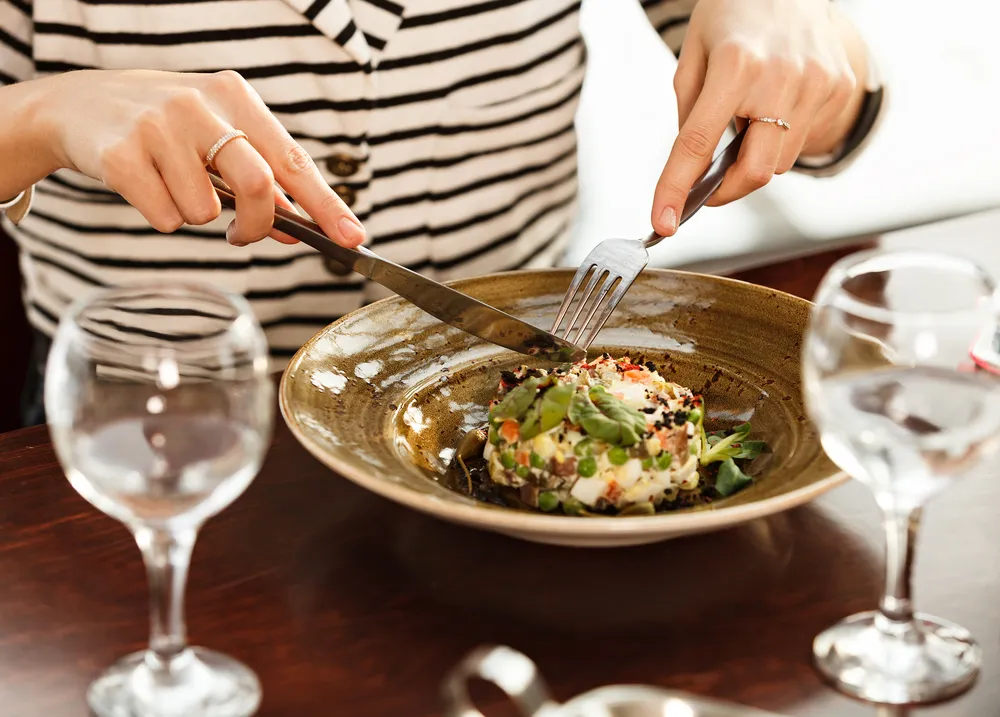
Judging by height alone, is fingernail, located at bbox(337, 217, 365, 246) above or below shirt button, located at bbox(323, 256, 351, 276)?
above

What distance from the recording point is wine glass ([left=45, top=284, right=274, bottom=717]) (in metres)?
0.71

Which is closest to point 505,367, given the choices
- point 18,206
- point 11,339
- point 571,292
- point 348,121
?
point 571,292

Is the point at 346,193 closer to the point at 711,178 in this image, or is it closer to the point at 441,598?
the point at 711,178

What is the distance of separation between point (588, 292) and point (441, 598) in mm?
433

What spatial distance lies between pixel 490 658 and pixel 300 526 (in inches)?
14.9

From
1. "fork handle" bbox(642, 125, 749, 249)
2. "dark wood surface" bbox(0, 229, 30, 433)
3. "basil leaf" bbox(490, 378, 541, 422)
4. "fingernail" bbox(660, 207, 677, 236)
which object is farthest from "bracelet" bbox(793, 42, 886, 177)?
"dark wood surface" bbox(0, 229, 30, 433)

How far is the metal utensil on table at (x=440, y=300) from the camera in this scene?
114cm

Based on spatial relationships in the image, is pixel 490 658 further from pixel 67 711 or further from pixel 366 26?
pixel 366 26

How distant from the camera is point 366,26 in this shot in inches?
61.3

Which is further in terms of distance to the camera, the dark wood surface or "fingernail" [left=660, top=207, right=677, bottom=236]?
the dark wood surface

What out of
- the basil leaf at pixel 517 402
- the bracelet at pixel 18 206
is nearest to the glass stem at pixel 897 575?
the basil leaf at pixel 517 402

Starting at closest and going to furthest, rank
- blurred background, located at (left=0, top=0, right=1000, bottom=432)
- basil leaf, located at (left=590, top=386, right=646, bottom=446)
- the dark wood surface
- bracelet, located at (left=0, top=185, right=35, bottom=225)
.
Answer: basil leaf, located at (left=590, top=386, right=646, bottom=446)
bracelet, located at (left=0, top=185, right=35, bottom=225)
the dark wood surface
blurred background, located at (left=0, top=0, right=1000, bottom=432)

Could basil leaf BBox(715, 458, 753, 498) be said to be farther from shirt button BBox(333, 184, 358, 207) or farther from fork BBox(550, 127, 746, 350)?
shirt button BBox(333, 184, 358, 207)

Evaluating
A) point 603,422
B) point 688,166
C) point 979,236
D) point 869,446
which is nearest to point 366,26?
point 688,166
